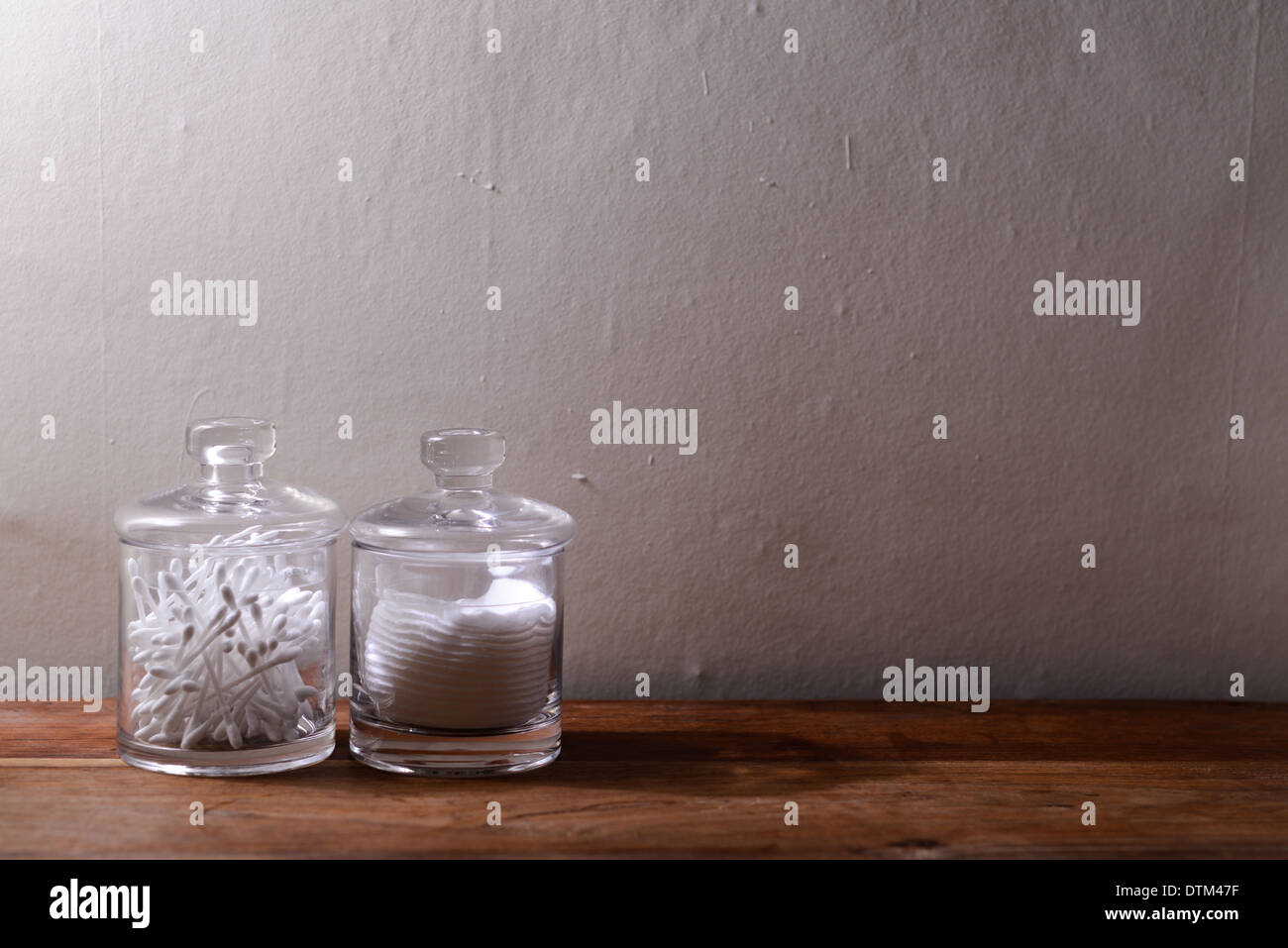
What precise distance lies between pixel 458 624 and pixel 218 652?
158mm

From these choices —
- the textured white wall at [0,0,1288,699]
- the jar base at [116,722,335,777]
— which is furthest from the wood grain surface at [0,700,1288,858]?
the textured white wall at [0,0,1288,699]

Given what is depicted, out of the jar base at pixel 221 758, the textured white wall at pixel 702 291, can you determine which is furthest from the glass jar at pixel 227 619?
the textured white wall at pixel 702 291

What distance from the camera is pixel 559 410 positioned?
3.37 ft

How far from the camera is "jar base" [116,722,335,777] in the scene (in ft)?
2.59

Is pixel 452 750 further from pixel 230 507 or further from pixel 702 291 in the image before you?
pixel 702 291

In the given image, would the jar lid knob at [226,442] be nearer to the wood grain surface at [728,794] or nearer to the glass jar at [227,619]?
the glass jar at [227,619]

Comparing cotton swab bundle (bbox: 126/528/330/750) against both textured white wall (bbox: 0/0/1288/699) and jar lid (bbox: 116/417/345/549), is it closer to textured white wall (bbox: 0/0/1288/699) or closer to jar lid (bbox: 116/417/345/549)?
jar lid (bbox: 116/417/345/549)

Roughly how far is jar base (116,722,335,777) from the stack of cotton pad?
0.21 ft

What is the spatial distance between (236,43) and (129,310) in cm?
24

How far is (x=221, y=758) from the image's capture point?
2.58 feet

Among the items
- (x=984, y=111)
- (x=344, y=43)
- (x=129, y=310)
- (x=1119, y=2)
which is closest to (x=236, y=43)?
(x=344, y=43)

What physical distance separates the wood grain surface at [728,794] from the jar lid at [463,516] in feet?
0.51

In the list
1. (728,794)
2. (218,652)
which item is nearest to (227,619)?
(218,652)

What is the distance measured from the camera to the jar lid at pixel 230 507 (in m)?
→ 0.81
